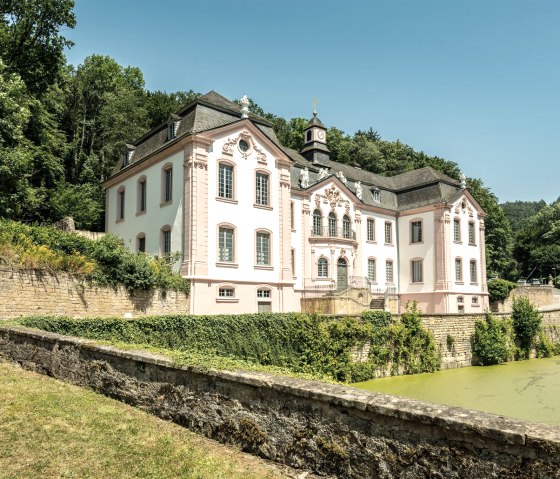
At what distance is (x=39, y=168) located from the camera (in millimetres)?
31078

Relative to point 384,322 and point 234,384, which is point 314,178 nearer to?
point 384,322

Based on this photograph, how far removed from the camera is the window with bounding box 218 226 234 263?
74.8ft

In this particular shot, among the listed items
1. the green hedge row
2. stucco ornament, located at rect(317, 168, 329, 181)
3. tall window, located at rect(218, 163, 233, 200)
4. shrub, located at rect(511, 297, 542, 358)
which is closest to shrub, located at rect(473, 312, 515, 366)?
shrub, located at rect(511, 297, 542, 358)

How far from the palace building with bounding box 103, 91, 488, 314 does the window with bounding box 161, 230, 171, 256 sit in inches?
2.1

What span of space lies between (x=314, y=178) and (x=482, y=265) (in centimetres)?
1561

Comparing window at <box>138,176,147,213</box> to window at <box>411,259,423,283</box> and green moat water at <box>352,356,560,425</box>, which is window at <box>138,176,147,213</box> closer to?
green moat water at <box>352,356,560,425</box>

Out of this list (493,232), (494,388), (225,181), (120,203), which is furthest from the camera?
(493,232)

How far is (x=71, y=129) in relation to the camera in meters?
39.2

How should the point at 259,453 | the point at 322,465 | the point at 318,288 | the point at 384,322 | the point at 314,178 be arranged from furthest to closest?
the point at 314,178
the point at 318,288
the point at 384,322
the point at 259,453
the point at 322,465

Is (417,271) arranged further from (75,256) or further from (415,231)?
(75,256)

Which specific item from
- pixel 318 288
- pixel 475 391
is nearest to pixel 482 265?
pixel 318 288

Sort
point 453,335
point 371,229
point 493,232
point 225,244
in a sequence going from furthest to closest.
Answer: point 493,232 → point 371,229 → point 453,335 → point 225,244

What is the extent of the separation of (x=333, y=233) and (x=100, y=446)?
2832 cm

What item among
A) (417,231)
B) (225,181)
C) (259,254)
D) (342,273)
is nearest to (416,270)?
(417,231)
